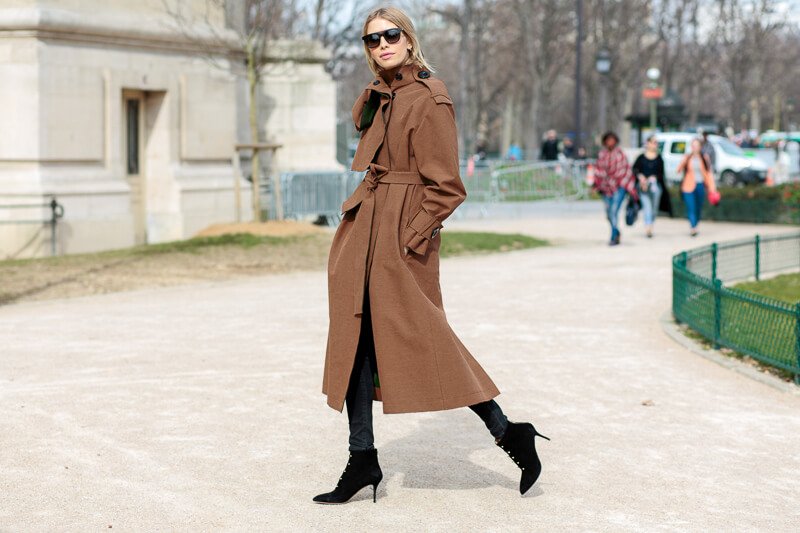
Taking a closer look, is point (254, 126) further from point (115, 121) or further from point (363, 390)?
point (363, 390)

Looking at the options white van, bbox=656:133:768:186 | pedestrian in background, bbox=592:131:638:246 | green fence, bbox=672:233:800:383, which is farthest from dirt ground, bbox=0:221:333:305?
white van, bbox=656:133:768:186

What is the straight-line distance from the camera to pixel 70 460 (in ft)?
21.1

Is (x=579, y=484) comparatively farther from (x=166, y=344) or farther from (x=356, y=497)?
(x=166, y=344)

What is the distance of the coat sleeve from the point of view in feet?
18.1

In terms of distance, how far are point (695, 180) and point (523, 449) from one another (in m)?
16.0

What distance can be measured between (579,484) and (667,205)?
1595cm

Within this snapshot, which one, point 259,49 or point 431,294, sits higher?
point 259,49

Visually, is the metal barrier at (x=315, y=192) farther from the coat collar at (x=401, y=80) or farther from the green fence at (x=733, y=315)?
the coat collar at (x=401, y=80)

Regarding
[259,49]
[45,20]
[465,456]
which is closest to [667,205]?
[259,49]

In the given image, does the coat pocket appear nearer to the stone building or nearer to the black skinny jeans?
the black skinny jeans

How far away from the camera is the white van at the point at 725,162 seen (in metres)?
38.8

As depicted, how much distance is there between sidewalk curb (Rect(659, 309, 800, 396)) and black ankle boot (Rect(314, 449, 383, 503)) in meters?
3.63

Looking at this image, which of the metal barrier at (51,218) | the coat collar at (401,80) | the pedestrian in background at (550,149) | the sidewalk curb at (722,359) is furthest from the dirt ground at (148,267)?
the pedestrian in background at (550,149)

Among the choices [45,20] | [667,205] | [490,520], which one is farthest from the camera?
[667,205]
